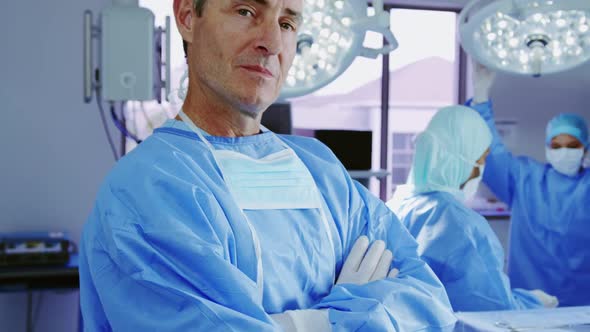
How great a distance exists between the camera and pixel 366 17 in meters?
1.19

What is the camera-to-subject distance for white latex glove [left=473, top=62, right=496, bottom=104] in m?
2.62

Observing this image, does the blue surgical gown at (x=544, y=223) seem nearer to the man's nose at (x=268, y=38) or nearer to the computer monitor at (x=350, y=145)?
the computer monitor at (x=350, y=145)

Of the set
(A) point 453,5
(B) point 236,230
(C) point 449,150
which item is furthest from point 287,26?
(A) point 453,5

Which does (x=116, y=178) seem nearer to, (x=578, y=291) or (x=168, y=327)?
(x=168, y=327)

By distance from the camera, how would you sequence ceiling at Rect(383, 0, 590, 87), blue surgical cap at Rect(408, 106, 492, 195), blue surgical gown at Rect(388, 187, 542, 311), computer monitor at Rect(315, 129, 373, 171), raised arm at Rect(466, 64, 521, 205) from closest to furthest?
blue surgical gown at Rect(388, 187, 542, 311) < blue surgical cap at Rect(408, 106, 492, 195) < computer monitor at Rect(315, 129, 373, 171) < raised arm at Rect(466, 64, 521, 205) < ceiling at Rect(383, 0, 590, 87)

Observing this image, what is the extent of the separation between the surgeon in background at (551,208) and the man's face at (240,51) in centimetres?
195

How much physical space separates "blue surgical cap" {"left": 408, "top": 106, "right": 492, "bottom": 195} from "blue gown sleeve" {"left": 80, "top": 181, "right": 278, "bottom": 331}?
117 cm

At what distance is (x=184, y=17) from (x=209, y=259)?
44 cm

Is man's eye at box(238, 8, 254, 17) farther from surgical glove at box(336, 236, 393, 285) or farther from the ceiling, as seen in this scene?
the ceiling

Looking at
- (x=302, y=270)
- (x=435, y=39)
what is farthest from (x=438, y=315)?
(x=435, y=39)

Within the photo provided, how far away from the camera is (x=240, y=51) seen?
944 millimetres

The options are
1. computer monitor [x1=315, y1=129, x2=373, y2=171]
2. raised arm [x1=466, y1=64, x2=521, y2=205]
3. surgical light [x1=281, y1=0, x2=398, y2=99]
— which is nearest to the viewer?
surgical light [x1=281, y1=0, x2=398, y2=99]

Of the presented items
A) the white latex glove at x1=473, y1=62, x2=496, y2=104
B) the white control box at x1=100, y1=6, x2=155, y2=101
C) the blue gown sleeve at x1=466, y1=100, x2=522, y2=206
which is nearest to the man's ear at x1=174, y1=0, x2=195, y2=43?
the white control box at x1=100, y1=6, x2=155, y2=101

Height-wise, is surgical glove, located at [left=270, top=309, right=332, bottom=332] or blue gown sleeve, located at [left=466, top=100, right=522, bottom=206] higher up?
blue gown sleeve, located at [left=466, top=100, right=522, bottom=206]
